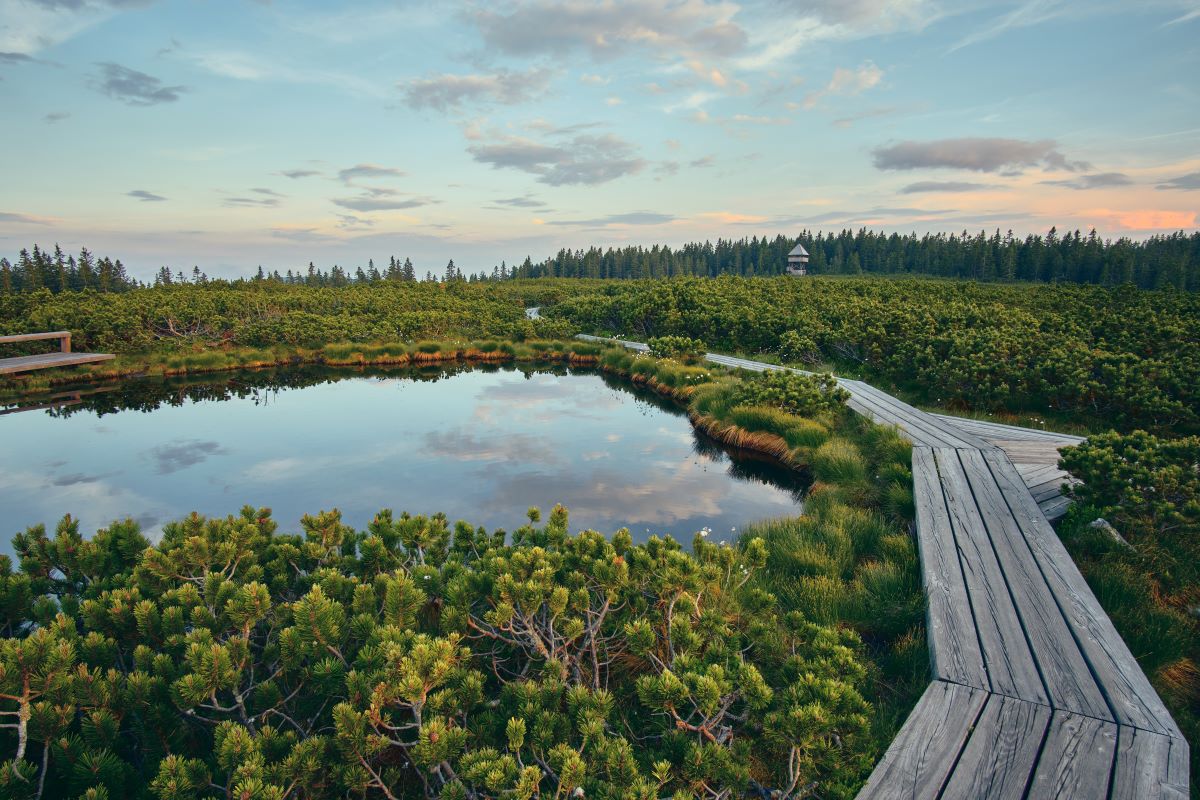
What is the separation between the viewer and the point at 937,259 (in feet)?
271

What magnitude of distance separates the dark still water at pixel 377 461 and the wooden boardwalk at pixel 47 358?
3.13 metres

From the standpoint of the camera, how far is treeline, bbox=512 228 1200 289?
216 feet

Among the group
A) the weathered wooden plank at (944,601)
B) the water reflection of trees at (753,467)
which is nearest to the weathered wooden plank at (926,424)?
the water reflection of trees at (753,467)

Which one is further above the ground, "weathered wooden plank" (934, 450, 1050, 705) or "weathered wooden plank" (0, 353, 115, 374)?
"weathered wooden plank" (0, 353, 115, 374)

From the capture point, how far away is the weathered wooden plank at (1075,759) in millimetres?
3123

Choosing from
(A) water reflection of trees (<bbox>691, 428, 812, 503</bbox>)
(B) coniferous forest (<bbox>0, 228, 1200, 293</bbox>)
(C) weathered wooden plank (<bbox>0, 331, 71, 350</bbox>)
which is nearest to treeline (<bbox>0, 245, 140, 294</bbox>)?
(B) coniferous forest (<bbox>0, 228, 1200, 293</bbox>)

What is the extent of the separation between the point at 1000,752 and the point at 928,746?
1.36ft

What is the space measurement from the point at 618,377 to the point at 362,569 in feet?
67.9

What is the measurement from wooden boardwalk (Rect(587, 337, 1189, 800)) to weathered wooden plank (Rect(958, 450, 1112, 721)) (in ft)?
0.04

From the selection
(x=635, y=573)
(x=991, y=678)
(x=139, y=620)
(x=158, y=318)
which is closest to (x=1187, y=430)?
(x=991, y=678)

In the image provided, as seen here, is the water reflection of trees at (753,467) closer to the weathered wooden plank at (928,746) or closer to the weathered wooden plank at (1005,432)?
the weathered wooden plank at (1005,432)

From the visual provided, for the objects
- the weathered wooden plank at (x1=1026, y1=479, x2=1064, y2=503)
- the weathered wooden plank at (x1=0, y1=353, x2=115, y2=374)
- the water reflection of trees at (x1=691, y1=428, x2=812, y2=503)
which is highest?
the weathered wooden plank at (x1=0, y1=353, x2=115, y2=374)

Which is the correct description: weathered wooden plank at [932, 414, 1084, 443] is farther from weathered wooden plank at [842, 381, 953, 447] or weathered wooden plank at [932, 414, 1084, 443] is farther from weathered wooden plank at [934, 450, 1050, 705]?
weathered wooden plank at [934, 450, 1050, 705]

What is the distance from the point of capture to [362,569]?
16.2ft
